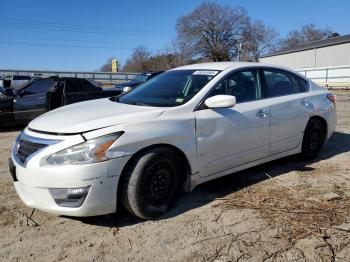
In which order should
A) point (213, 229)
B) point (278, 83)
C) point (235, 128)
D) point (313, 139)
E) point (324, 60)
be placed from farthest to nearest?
1. point (324, 60)
2. point (313, 139)
3. point (278, 83)
4. point (235, 128)
5. point (213, 229)

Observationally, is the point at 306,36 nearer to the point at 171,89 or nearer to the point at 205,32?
the point at 205,32

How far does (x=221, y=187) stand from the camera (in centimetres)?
466

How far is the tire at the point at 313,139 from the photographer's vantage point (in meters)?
5.64

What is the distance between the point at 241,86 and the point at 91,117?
1.97m

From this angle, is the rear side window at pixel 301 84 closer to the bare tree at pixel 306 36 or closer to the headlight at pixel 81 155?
the headlight at pixel 81 155

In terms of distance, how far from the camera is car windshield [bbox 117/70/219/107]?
419 cm

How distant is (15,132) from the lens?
9.18 m

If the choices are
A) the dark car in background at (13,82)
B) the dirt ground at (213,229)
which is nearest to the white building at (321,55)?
the dark car in background at (13,82)

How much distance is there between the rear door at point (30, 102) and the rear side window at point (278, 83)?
6.20 m

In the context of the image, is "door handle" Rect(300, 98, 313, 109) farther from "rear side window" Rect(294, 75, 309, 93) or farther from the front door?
the front door

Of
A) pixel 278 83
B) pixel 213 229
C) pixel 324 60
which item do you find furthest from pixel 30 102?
pixel 324 60

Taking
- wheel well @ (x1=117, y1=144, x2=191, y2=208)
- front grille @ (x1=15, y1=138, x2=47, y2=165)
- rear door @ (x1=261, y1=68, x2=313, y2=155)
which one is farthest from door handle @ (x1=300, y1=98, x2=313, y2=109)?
front grille @ (x1=15, y1=138, x2=47, y2=165)

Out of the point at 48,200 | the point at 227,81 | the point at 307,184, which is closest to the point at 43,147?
the point at 48,200

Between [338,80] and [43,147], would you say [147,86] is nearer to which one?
[43,147]
